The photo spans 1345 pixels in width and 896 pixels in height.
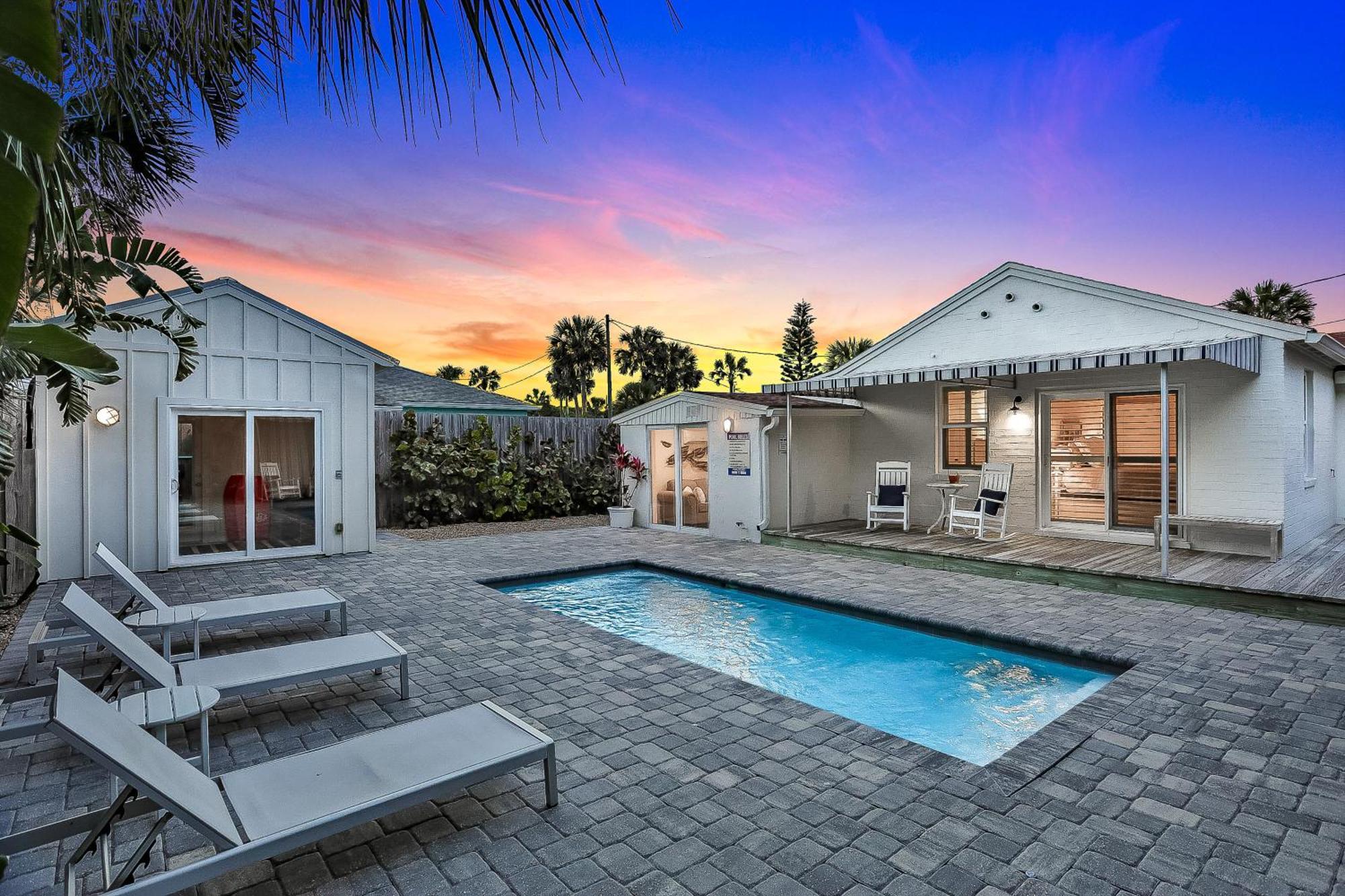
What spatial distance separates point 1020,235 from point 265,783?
15.2 m

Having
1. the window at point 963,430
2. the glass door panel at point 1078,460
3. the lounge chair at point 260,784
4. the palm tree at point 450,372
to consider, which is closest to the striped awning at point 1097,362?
the window at point 963,430

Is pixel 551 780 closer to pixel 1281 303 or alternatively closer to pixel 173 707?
pixel 173 707

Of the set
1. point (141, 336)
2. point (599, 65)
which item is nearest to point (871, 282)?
point (141, 336)

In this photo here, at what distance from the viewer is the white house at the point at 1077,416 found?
9.08 meters

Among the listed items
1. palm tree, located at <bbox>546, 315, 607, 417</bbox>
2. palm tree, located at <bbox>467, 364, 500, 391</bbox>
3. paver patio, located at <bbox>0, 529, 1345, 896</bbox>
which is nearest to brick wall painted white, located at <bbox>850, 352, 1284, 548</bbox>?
paver patio, located at <bbox>0, 529, 1345, 896</bbox>

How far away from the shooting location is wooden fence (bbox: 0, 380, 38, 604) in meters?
7.27

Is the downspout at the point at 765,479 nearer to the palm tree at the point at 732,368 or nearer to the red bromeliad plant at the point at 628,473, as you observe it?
the red bromeliad plant at the point at 628,473

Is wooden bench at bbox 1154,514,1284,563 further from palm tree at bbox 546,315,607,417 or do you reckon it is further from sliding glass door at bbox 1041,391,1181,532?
palm tree at bbox 546,315,607,417

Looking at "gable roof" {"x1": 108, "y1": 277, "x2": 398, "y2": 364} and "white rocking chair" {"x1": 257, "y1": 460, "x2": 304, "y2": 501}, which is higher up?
"gable roof" {"x1": 108, "y1": 277, "x2": 398, "y2": 364}

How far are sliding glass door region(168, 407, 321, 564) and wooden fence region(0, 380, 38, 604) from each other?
54.3 inches

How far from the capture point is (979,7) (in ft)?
34.1

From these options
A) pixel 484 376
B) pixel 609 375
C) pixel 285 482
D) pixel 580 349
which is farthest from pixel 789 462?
pixel 484 376

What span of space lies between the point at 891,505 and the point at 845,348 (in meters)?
25.0

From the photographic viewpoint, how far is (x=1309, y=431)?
1036 cm
